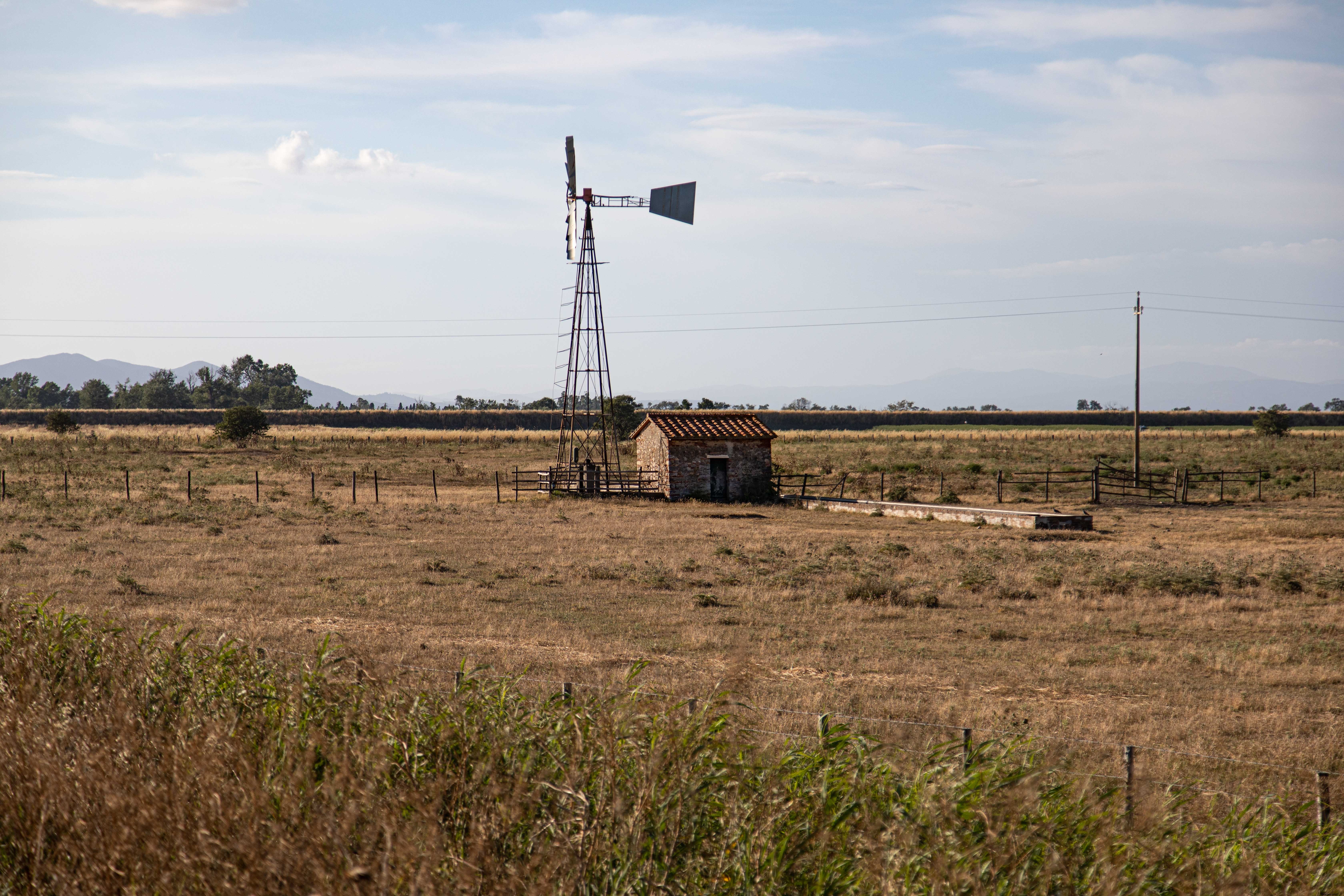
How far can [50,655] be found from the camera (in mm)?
7996

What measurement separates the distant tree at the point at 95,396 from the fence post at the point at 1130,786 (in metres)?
165

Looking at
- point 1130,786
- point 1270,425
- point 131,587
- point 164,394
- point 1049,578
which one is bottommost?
point 1049,578

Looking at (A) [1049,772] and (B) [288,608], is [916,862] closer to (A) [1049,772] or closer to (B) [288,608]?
(A) [1049,772]

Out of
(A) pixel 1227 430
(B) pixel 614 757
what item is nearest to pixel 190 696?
(B) pixel 614 757

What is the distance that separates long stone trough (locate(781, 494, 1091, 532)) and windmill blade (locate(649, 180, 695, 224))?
1299cm

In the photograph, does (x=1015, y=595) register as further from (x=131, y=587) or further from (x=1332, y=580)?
(x=131, y=587)

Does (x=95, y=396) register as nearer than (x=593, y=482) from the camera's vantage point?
No

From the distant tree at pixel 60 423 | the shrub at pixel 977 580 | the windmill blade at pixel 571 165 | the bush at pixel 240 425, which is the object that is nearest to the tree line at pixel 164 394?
the distant tree at pixel 60 423

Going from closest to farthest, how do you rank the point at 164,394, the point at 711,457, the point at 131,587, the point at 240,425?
the point at 131,587 → the point at 711,457 → the point at 240,425 → the point at 164,394

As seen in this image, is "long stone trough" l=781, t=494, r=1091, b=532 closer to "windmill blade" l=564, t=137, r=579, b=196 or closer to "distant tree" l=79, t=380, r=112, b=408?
"windmill blade" l=564, t=137, r=579, b=196

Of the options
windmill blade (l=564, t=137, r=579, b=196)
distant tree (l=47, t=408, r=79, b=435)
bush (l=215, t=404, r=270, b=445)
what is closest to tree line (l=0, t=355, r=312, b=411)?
distant tree (l=47, t=408, r=79, b=435)

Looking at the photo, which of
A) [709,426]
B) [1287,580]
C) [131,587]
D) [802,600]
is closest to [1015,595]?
[802,600]

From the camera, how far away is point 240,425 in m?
70.1

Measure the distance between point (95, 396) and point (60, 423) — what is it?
269ft
